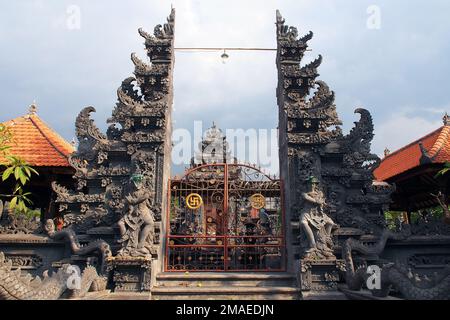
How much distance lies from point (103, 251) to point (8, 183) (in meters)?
6.05

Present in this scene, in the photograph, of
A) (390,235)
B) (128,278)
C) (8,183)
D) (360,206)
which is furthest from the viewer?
(8,183)

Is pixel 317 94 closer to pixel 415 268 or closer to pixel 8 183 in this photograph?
pixel 415 268

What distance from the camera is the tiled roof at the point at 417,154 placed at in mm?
11628

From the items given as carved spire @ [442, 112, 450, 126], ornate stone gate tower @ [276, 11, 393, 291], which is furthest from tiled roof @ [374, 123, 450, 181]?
ornate stone gate tower @ [276, 11, 393, 291]

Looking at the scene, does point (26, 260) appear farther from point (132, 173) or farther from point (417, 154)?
point (417, 154)

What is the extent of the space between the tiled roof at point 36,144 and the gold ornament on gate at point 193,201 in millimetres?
4452

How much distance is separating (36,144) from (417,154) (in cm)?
1413

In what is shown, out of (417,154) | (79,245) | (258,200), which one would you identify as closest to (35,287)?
(79,245)

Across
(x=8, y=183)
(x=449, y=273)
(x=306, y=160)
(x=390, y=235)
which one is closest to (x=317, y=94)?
(x=306, y=160)

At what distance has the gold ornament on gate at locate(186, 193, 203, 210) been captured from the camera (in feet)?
29.1

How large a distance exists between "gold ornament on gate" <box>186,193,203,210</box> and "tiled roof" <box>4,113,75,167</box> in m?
4.45

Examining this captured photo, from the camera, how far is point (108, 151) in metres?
9.06

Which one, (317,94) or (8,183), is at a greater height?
(317,94)

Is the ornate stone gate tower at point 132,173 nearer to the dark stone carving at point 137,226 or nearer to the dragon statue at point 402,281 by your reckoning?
the dark stone carving at point 137,226
